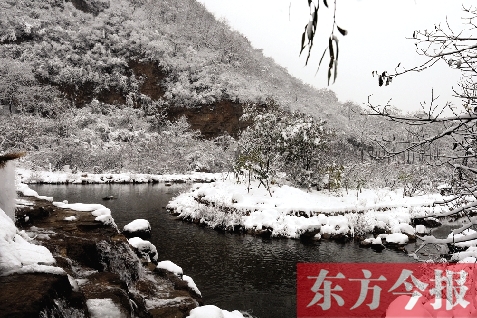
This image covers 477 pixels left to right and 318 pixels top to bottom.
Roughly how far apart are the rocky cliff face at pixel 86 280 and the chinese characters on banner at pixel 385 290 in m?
3.32

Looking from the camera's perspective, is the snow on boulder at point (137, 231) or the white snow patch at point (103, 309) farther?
the snow on boulder at point (137, 231)

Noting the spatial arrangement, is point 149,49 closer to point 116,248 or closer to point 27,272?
point 116,248

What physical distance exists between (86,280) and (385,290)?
23.9 feet

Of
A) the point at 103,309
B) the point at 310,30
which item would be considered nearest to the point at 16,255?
the point at 103,309

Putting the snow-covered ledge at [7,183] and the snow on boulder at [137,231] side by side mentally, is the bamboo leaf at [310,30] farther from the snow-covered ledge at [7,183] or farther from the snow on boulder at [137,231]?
the snow on boulder at [137,231]

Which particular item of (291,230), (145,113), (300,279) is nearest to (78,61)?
(145,113)

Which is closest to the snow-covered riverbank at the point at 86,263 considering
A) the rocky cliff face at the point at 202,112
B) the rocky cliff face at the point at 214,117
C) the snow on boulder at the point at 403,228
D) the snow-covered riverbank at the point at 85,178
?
the snow on boulder at the point at 403,228

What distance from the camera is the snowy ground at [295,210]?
14.1 m

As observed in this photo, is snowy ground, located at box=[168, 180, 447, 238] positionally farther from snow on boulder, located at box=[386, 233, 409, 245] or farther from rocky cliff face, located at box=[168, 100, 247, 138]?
rocky cliff face, located at box=[168, 100, 247, 138]

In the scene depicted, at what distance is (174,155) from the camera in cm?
4403

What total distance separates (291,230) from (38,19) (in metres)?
57.1

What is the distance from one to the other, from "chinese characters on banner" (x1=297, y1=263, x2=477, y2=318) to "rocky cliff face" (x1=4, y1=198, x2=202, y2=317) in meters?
3.32

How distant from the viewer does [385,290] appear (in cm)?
843

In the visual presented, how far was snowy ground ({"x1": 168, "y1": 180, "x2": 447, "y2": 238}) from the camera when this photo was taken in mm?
14055
